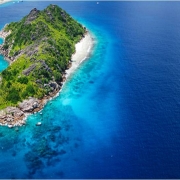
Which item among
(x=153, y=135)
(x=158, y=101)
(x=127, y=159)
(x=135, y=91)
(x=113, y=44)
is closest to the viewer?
(x=127, y=159)

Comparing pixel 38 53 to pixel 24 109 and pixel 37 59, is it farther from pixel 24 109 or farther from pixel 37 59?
pixel 24 109

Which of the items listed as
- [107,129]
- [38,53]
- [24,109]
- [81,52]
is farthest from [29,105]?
[81,52]

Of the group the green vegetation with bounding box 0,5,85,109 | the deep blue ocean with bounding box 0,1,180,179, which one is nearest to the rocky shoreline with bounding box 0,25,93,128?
the green vegetation with bounding box 0,5,85,109

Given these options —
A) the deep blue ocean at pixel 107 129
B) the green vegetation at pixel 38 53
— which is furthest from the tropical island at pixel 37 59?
the deep blue ocean at pixel 107 129

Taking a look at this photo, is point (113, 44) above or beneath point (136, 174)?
above

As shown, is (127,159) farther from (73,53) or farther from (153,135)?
(73,53)

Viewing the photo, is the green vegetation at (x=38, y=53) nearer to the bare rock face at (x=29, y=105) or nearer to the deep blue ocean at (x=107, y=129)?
the bare rock face at (x=29, y=105)

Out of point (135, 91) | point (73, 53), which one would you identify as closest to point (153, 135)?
point (135, 91)
